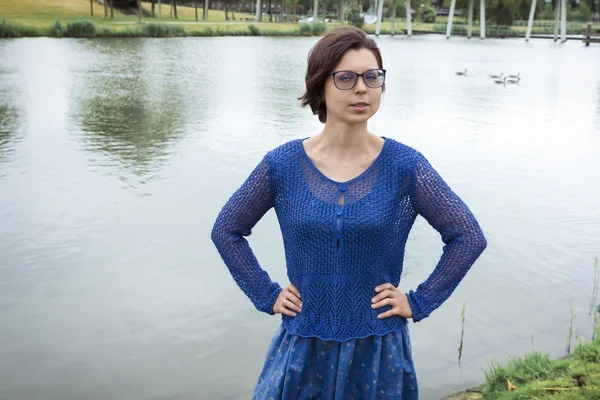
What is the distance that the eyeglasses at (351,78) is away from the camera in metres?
2.11

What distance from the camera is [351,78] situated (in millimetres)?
2115

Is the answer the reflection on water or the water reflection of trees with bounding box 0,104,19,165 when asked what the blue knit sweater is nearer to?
the reflection on water

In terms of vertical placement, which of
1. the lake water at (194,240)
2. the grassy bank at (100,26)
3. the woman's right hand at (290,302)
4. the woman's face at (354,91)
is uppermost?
the grassy bank at (100,26)

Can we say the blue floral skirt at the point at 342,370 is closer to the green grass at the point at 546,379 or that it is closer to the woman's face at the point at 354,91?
the woman's face at the point at 354,91

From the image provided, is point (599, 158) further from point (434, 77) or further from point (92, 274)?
point (434, 77)

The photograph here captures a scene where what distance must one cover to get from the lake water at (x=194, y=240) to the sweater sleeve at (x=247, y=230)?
2.58m

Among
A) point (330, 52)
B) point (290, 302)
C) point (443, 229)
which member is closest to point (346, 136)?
point (330, 52)

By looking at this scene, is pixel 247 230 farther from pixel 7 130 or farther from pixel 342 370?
pixel 7 130

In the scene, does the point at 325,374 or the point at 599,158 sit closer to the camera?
the point at 325,374

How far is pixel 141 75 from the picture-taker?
76.0 ft

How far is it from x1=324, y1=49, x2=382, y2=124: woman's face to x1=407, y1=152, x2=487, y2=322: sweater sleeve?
21cm

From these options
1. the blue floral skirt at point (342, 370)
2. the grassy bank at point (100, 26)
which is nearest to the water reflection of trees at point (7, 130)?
the blue floral skirt at point (342, 370)

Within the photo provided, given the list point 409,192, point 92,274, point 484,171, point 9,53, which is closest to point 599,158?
point 484,171

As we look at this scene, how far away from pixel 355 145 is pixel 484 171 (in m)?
8.73
